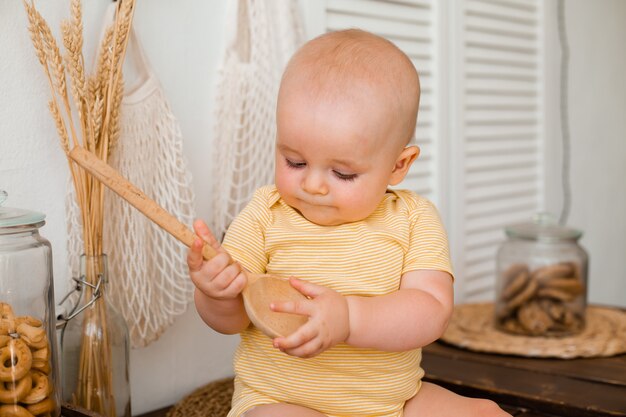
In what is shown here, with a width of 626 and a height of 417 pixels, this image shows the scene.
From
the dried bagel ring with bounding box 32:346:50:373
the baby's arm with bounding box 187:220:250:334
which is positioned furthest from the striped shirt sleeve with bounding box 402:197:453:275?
the dried bagel ring with bounding box 32:346:50:373

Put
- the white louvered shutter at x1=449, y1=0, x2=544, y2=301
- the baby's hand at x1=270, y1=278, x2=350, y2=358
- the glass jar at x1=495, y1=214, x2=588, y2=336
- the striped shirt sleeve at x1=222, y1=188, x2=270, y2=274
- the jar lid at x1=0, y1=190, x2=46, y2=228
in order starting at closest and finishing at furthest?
the baby's hand at x1=270, y1=278, x2=350, y2=358, the jar lid at x1=0, y1=190, x2=46, y2=228, the striped shirt sleeve at x1=222, y1=188, x2=270, y2=274, the glass jar at x1=495, y1=214, x2=588, y2=336, the white louvered shutter at x1=449, y1=0, x2=544, y2=301

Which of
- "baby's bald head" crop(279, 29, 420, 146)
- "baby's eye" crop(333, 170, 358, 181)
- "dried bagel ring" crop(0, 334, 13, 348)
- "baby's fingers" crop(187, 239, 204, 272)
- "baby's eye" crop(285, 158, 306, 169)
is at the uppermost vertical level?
"baby's bald head" crop(279, 29, 420, 146)

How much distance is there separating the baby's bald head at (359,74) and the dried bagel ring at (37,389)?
51cm

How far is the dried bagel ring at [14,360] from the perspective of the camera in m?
1.02

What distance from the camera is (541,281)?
1878 millimetres

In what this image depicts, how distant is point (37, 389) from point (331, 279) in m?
0.43

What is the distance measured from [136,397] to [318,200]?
0.61 meters

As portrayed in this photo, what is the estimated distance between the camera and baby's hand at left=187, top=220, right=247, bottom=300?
38.4 inches

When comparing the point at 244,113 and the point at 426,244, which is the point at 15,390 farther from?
the point at 244,113

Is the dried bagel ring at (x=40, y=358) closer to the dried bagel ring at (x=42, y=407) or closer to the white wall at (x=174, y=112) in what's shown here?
the dried bagel ring at (x=42, y=407)

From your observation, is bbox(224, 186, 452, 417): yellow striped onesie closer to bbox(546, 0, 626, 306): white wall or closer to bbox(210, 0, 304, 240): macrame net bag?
bbox(210, 0, 304, 240): macrame net bag

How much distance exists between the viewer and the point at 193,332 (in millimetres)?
1562

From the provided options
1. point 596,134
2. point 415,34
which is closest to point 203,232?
point 415,34

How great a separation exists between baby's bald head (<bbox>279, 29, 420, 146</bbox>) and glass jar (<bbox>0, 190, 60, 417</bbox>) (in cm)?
41
